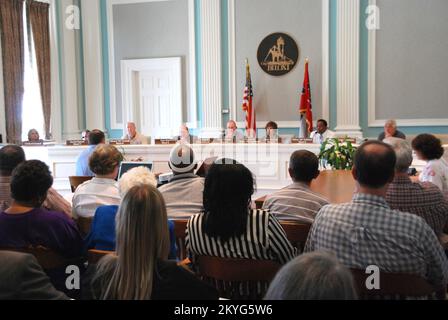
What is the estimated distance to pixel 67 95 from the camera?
353 inches

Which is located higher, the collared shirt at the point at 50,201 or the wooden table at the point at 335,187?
the collared shirt at the point at 50,201

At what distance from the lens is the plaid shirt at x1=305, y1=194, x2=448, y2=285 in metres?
1.65

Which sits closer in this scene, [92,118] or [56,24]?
[56,24]

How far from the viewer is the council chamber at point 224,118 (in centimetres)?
186

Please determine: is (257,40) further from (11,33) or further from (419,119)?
(11,33)

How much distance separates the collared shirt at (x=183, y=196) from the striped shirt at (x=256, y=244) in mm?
736

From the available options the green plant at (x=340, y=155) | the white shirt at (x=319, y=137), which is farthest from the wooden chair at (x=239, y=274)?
the white shirt at (x=319, y=137)

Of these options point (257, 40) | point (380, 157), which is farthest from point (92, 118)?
point (380, 157)

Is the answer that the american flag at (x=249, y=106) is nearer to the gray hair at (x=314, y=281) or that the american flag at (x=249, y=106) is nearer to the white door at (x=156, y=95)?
the white door at (x=156, y=95)

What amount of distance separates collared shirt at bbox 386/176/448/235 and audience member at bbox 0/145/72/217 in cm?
174

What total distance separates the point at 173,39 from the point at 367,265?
784 cm

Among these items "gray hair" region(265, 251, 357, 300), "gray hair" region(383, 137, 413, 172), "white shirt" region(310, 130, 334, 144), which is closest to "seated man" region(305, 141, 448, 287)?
"gray hair" region(383, 137, 413, 172)

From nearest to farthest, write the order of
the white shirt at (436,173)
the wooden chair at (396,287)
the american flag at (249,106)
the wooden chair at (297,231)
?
the wooden chair at (396,287) < the wooden chair at (297,231) < the white shirt at (436,173) < the american flag at (249,106)
